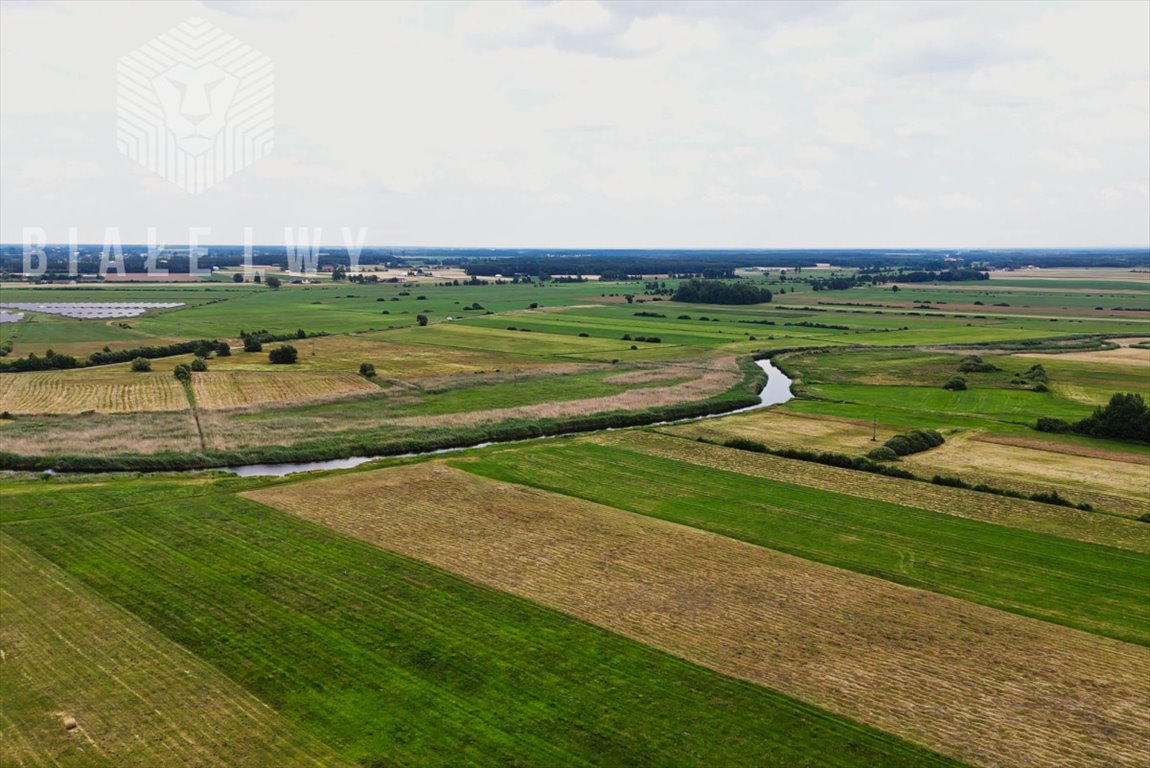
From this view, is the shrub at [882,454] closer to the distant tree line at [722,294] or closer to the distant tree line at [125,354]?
the distant tree line at [125,354]

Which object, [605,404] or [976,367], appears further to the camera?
[976,367]

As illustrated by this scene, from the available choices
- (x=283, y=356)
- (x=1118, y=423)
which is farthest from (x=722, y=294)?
(x=1118, y=423)

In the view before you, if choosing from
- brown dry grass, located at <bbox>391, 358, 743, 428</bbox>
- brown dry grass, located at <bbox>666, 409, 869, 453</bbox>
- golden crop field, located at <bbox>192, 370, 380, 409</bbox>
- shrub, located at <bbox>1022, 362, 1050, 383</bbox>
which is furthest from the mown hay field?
shrub, located at <bbox>1022, 362, 1050, 383</bbox>

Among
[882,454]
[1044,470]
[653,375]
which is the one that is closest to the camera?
[1044,470]

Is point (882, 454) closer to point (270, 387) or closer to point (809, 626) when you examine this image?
point (809, 626)

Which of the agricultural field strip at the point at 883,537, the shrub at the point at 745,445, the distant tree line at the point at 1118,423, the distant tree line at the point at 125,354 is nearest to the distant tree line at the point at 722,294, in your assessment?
the distant tree line at the point at 125,354

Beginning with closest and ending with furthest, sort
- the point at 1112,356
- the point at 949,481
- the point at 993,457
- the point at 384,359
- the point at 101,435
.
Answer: the point at 949,481 < the point at 993,457 < the point at 101,435 < the point at 384,359 < the point at 1112,356

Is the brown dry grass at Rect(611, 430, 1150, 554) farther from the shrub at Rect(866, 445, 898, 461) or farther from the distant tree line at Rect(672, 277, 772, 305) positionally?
the distant tree line at Rect(672, 277, 772, 305)
